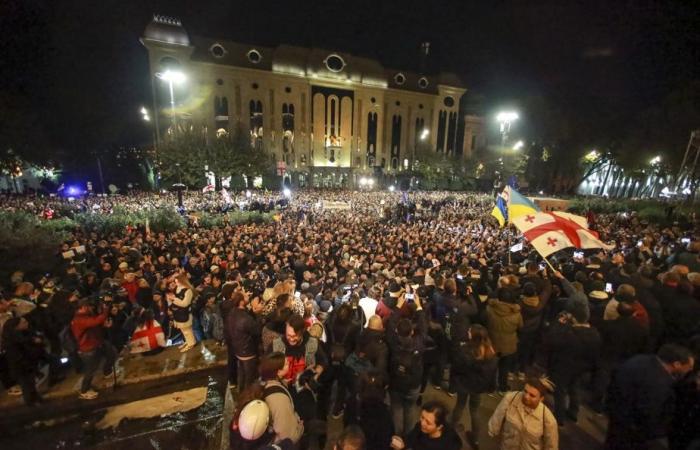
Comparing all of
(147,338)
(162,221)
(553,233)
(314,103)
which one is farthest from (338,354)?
(314,103)

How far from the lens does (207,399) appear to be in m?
5.16

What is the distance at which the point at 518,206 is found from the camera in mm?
7621

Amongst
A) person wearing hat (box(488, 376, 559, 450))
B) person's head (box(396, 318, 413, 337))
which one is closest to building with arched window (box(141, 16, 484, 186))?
person's head (box(396, 318, 413, 337))

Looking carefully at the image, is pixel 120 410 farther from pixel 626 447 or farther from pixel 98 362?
pixel 626 447

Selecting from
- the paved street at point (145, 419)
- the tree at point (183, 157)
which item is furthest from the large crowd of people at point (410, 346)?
the tree at point (183, 157)

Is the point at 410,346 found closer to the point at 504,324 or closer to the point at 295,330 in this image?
the point at 295,330

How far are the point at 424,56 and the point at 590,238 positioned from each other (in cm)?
6998

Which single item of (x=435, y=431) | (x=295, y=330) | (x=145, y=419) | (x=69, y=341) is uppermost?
(x=295, y=330)

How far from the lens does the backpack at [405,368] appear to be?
3.79 meters

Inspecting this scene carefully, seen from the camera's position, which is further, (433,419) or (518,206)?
(518,206)

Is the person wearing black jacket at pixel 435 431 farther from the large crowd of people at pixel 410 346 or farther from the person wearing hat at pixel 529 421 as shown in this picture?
the person wearing hat at pixel 529 421

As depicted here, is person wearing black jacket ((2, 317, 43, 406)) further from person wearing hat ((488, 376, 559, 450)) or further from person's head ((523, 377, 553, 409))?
person's head ((523, 377, 553, 409))

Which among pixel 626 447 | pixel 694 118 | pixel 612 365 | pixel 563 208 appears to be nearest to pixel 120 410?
pixel 626 447

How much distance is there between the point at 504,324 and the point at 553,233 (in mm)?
2943
